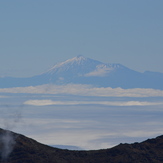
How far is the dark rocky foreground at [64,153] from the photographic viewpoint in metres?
163

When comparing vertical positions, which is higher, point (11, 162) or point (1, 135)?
point (1, 135)

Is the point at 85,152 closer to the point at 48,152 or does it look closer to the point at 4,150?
the point at 48,152

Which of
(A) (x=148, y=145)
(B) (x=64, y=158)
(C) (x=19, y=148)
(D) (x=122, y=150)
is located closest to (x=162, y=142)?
(A) (x=148, y=145)

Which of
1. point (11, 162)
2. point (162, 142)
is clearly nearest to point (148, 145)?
point (162, 142)

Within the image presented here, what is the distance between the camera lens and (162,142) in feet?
597

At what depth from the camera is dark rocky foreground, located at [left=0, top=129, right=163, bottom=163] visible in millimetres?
163375

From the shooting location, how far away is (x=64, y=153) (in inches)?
6698

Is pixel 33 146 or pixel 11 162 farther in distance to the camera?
pixel 33 146

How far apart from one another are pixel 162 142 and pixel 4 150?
177 feet

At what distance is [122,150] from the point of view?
169 meters

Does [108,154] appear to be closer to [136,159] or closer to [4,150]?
[136,159]

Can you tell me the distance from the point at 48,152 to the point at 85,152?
38.7 feet

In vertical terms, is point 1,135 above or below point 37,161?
above

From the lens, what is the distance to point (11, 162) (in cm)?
16075
